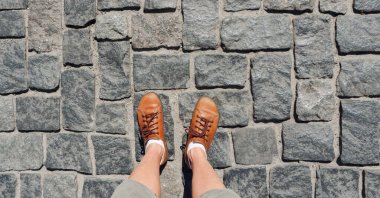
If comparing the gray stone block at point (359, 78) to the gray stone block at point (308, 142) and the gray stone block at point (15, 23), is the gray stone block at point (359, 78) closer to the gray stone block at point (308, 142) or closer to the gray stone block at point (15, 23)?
the gray stone block at point (308, 142)

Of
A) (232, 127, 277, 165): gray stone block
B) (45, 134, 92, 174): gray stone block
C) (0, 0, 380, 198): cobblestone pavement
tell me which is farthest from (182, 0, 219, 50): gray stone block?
(45, 134, 92, 174): gray stone block

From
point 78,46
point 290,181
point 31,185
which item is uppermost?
point 78,46

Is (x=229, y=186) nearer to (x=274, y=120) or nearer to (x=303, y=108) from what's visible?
(x=274, y=120)

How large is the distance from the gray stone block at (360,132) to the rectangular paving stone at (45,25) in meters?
1.79

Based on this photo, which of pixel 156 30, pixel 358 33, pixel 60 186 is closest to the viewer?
pixel 358 33

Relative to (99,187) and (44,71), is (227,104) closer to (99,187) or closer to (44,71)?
(99,187)

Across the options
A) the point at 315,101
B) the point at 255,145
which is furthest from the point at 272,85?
the point at 255,145

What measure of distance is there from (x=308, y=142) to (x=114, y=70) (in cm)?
125

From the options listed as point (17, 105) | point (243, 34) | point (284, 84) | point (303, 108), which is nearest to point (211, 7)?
point (243, 34)

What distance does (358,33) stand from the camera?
2.33 metres

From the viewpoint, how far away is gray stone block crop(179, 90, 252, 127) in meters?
2.41

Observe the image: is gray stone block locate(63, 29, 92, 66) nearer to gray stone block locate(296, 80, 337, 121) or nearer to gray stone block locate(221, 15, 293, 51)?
gray stone block locate(221, 15, 293, 51)

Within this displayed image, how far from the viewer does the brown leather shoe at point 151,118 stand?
241cm

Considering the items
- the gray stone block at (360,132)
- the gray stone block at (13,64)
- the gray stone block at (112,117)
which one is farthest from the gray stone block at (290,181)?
the gray stone block at (13,64)
